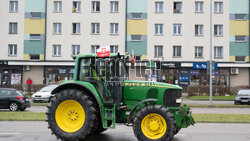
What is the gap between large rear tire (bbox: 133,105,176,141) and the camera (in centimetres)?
775

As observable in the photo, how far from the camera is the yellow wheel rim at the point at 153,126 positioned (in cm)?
785

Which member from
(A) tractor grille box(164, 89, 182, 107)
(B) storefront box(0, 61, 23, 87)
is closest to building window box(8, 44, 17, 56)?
(B) storefront box(0, 61, 23, 87)

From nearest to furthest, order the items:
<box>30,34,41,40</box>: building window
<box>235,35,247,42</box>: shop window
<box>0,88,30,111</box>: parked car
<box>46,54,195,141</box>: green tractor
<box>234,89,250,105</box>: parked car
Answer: <box>46,54,195,141</box>: green tractor, <box>0,88,30,111</box>: parked car, <box>234,89,250,105</box>: parked car, <box>235,35,247,42</box>: shop window, <box>30,34,41,40</box>: building window

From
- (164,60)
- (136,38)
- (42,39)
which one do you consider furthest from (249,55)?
(42,39)

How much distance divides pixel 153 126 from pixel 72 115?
236cm

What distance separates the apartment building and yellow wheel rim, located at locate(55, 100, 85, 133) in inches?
1172

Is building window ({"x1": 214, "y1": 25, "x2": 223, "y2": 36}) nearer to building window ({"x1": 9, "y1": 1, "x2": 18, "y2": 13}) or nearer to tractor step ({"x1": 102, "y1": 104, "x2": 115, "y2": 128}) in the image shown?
building window ({"x1": 9, "y1": 1, "x2": 18, "y2": 13})

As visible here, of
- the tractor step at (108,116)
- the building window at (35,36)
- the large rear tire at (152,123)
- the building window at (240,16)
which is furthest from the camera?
the building window at (35,36)

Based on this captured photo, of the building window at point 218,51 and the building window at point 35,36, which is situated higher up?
the building window at point 35,36

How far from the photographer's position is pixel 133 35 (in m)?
38.3

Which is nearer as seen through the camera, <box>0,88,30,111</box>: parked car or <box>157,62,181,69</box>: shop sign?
<box>0,88,30,111</box>: parked car

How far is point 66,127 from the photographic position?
8430 mm

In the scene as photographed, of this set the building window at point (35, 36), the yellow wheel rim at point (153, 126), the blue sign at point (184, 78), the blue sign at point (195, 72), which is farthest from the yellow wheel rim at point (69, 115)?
the building window at point (35, 36)

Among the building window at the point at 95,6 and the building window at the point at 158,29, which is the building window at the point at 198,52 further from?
the building window at the point at 95,6
